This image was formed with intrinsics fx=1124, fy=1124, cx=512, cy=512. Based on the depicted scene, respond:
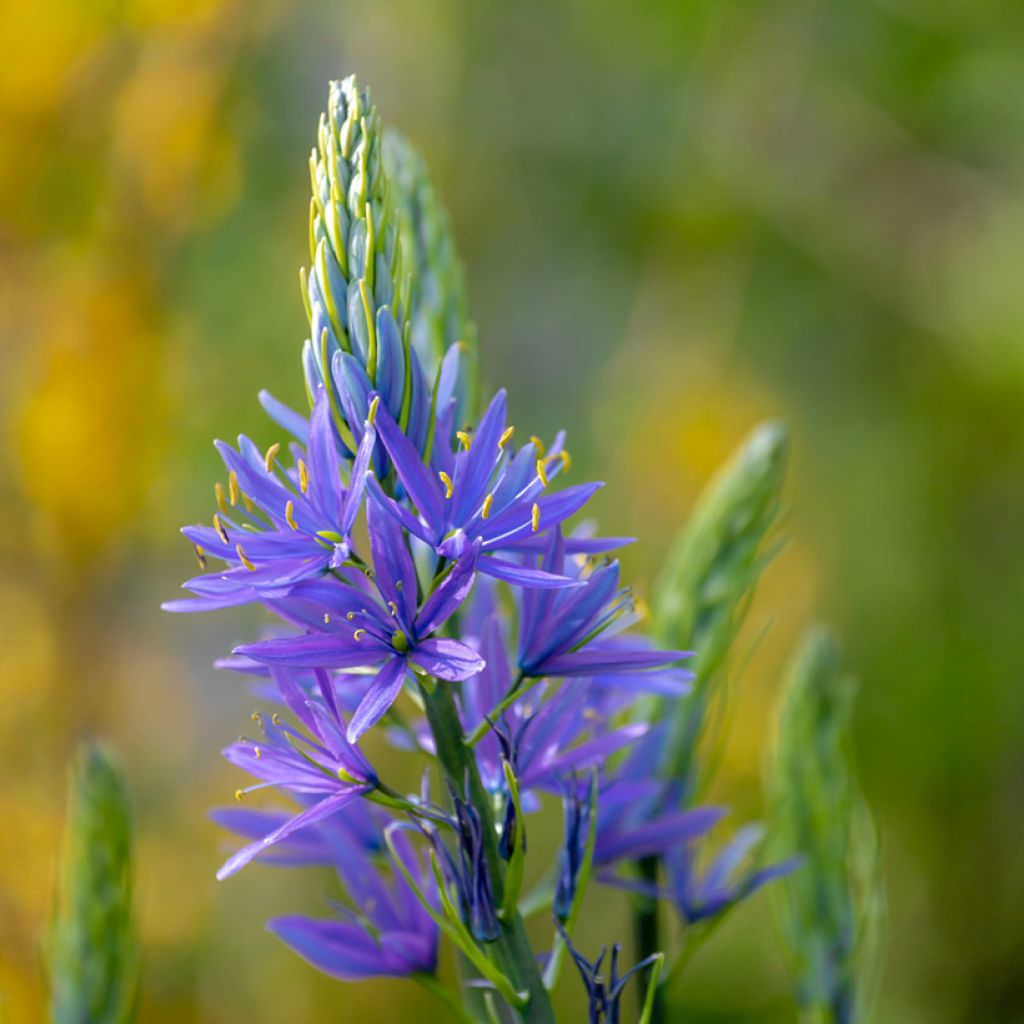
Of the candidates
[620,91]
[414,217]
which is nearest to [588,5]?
[620,91]

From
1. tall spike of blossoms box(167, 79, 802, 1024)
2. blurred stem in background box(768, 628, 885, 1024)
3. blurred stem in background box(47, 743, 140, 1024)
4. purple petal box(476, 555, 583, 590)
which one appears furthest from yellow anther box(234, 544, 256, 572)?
blurred stem in background box(768, 628, 885, 1024)

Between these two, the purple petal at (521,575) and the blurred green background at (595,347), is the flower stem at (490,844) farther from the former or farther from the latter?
the blurred green background at (595,347)

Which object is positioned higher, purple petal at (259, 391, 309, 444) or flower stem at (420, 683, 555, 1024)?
purple petal at (259, 391, 309, 444)

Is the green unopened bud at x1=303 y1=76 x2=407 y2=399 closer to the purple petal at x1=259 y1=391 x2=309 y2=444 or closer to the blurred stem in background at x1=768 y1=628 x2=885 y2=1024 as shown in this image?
the purple petal at x1=259 y1=391 x2=309 y2=444

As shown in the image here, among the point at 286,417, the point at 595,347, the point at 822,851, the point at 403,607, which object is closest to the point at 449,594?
the point at 403,607

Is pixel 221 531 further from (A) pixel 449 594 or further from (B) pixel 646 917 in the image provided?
(B) pixel 646 917

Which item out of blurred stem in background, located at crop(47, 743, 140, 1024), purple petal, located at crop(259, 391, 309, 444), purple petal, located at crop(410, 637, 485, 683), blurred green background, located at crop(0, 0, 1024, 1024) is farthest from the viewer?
blurred green background, located at crop(0, 0, 1024, 1024)

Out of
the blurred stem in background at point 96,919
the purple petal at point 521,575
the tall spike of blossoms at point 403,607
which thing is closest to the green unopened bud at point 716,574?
the tall spike of blossoms at point 403,607
